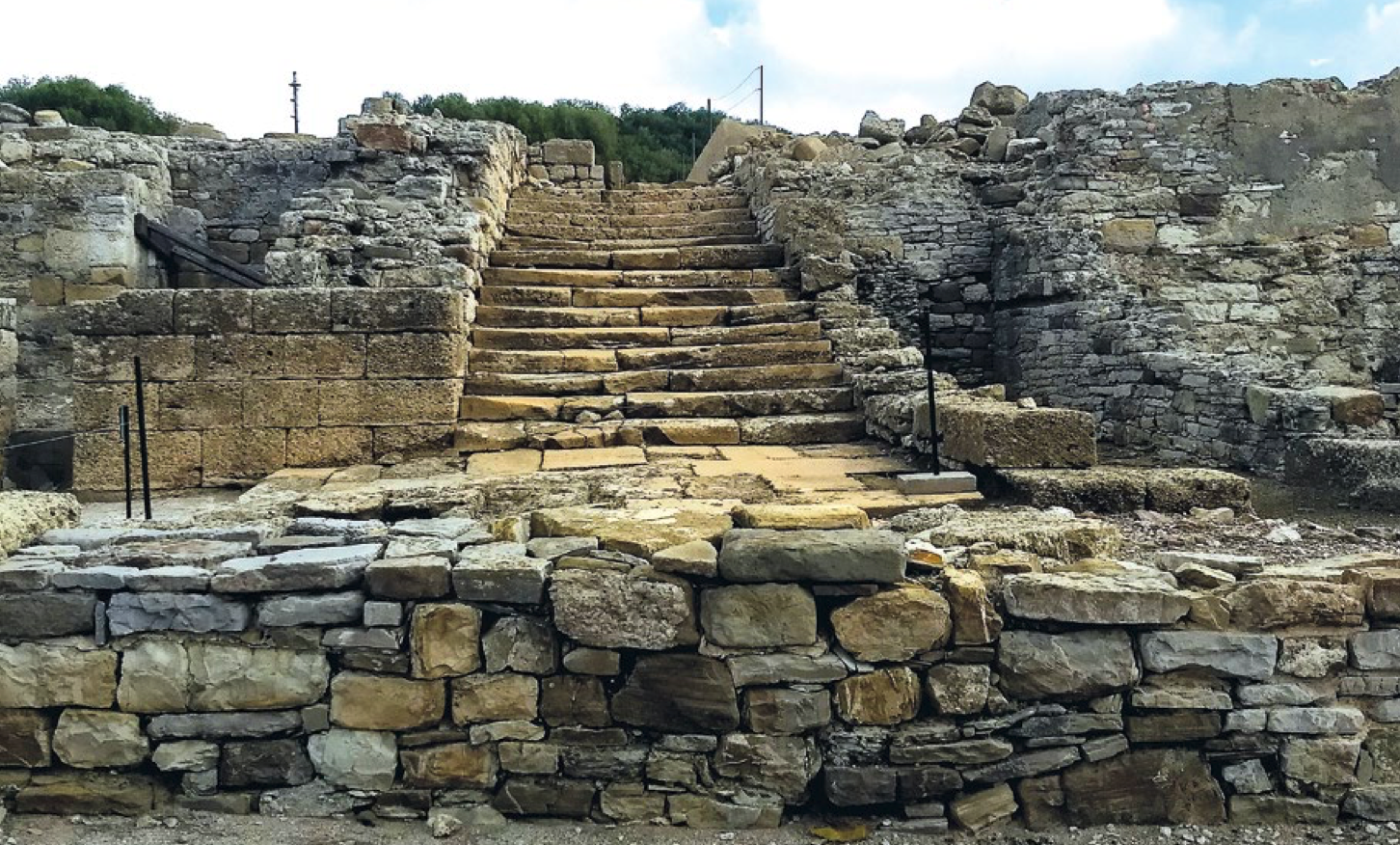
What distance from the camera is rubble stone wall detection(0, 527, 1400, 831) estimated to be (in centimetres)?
320

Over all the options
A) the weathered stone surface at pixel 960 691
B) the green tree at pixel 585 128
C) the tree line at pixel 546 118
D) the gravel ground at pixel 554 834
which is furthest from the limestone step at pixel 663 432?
the green tree at pixel 585 128

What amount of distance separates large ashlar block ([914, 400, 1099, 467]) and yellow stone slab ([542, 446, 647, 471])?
2.10 m

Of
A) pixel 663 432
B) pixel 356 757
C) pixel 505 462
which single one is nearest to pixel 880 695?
pixel 356 757

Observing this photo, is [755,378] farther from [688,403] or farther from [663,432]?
[663,432]

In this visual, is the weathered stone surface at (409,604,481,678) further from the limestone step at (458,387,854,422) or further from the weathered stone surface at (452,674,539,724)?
the limestone step at (458,387,854,422)

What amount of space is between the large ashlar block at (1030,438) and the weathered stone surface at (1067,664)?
78.8 inches

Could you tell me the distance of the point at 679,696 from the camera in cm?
323

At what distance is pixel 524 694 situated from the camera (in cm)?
328

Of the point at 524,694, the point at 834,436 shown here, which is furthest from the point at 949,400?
the point at 524,694

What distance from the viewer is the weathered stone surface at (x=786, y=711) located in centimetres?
321

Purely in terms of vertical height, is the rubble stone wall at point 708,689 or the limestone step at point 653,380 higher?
the limestone step at point 653,380

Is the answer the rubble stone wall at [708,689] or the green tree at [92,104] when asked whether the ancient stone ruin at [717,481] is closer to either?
the rubble stone wall at [708,689]

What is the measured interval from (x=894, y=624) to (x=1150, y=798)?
1.07 m

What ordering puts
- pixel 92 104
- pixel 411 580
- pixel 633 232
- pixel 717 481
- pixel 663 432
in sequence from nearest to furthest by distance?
pixel 411 580 < pixel 717 481 < pixel 663 432 < pixel 633 232 < pixel 92 104
